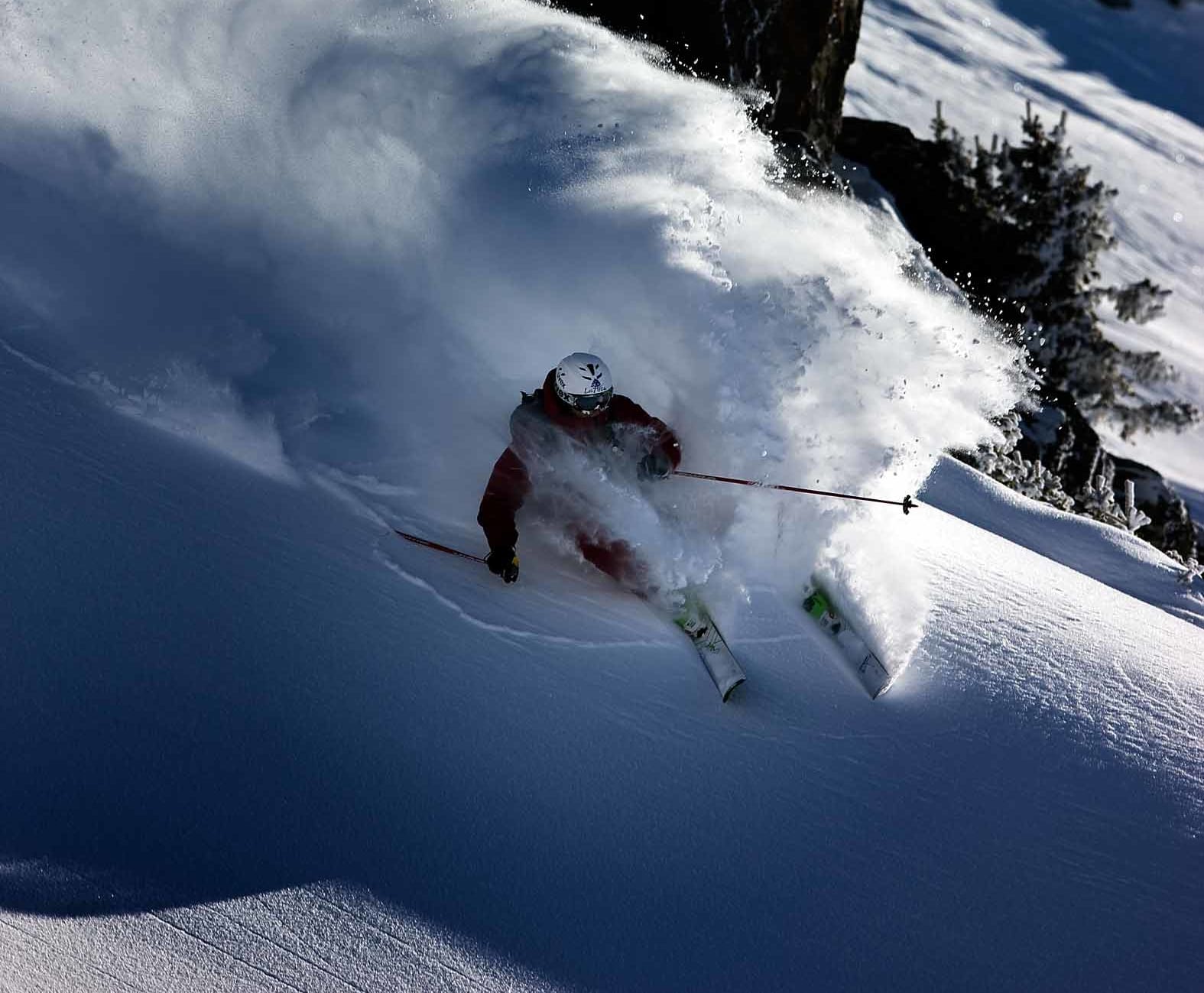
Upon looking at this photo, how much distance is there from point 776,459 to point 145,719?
3.30 metres

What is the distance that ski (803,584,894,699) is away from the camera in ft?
14.2

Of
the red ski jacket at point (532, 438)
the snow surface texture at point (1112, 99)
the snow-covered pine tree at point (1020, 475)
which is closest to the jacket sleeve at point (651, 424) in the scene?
the red ski jacket at point (532, 438)

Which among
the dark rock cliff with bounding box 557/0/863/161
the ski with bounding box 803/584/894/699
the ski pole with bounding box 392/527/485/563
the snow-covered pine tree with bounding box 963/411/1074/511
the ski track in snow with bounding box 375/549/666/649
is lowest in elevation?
the ski track in snow with bounding box 375/549/666/649

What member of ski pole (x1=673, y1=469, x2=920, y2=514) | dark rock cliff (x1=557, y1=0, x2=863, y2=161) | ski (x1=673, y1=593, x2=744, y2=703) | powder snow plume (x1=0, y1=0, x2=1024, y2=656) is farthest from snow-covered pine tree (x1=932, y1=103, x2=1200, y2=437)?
ski (x1=673, y1=593, x2=744, y2=703)

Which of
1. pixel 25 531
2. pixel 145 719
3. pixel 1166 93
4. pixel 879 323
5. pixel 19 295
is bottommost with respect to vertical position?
pixel 145 719

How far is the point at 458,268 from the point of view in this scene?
20.7 feet

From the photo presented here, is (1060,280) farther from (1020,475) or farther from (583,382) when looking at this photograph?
(583,382)

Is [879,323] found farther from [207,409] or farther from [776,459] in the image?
[207,409]

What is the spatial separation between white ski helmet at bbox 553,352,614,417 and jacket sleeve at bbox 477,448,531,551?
41cm

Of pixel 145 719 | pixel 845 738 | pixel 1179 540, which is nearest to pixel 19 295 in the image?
pixel 145 719

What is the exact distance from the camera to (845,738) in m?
4.12

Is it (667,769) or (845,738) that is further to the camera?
(845,738)

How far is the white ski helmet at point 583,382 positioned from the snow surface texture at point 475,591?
1.51ft

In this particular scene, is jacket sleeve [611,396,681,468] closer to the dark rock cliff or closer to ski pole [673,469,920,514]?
ski pole [673,469,920,514]
